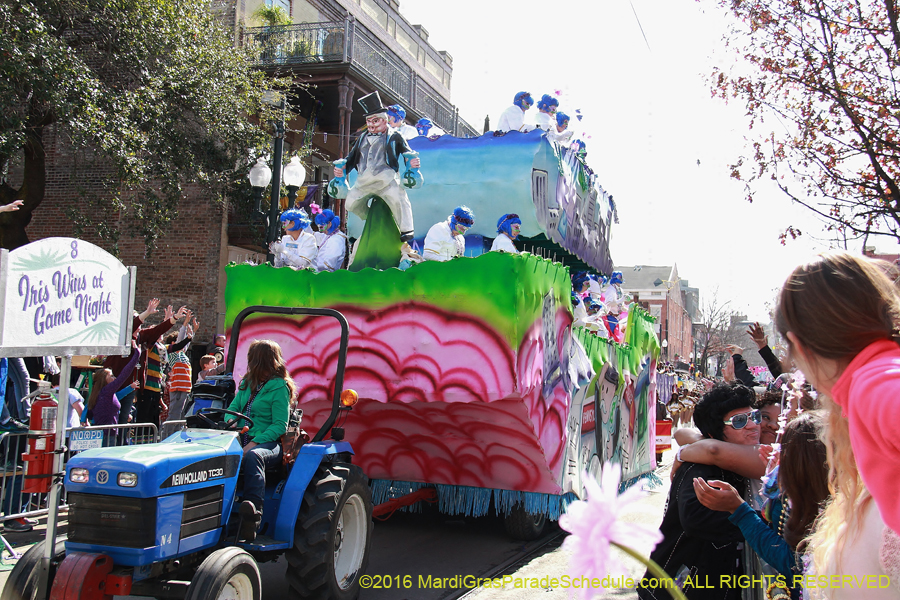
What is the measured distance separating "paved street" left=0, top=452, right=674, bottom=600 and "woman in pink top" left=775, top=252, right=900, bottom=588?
126 inches

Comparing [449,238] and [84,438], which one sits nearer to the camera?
[84,438]

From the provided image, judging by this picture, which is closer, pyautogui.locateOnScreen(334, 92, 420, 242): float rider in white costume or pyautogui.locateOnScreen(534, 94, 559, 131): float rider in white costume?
pyautogui.locateOnScreen(334, 92, 420, 242): float rider in white costume

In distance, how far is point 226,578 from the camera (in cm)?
348

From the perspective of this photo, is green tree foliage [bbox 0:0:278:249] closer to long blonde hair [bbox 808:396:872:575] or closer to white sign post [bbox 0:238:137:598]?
white sign post [bbox 0:238:137:598]

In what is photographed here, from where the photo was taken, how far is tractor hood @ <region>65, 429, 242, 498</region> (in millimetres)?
3467

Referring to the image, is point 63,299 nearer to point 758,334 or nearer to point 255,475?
point 255,475

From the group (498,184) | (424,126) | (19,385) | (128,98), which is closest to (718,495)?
(498,184)

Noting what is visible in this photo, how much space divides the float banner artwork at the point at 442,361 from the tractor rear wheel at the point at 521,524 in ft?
1.12

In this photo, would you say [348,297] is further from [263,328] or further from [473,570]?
[473,570]

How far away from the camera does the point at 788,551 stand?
2373 mm

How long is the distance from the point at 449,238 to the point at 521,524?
110 inches

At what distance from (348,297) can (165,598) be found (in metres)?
2.89

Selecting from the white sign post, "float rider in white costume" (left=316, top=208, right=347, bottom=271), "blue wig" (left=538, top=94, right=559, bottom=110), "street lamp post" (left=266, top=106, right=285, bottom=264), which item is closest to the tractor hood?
the white sign post

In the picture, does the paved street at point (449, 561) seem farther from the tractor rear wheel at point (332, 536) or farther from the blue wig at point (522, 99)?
the blue wig at point (522, 99)
